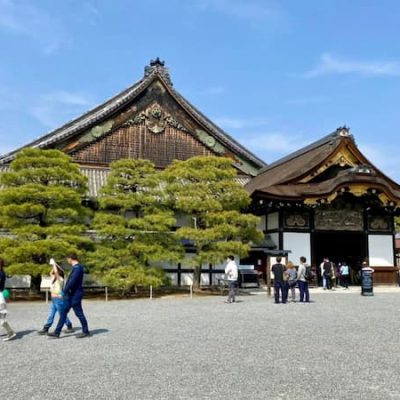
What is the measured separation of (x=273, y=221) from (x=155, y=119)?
8.69 meters

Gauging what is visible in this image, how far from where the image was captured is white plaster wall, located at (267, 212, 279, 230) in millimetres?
22062

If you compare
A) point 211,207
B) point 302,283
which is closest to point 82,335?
point 302,283

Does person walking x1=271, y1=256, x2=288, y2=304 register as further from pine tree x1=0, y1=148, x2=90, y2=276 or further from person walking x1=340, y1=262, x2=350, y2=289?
person walking x1=340, y1=262, x2=350, y2=289

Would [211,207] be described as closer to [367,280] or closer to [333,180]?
[367,280]

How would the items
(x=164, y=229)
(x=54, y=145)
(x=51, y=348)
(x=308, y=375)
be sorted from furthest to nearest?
(x=54, y=145)
(x=164, y=229)
(x=51, y=348)
(x=308, y=375)

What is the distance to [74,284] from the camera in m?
8.70

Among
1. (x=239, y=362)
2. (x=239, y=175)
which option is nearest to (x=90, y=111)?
(x=239, y=175)

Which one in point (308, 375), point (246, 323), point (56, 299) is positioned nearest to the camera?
point (308, 375)

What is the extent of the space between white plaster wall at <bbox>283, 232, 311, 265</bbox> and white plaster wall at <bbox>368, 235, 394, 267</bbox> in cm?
320

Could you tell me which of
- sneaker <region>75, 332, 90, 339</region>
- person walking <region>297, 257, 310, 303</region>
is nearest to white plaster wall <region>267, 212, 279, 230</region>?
person walking <region>297, 257, 310, 303</region>

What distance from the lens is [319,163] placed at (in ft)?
73.9

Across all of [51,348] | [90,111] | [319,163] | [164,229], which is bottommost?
[51,348]

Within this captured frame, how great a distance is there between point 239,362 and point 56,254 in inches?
419

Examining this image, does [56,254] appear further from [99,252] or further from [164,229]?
[164,229]
